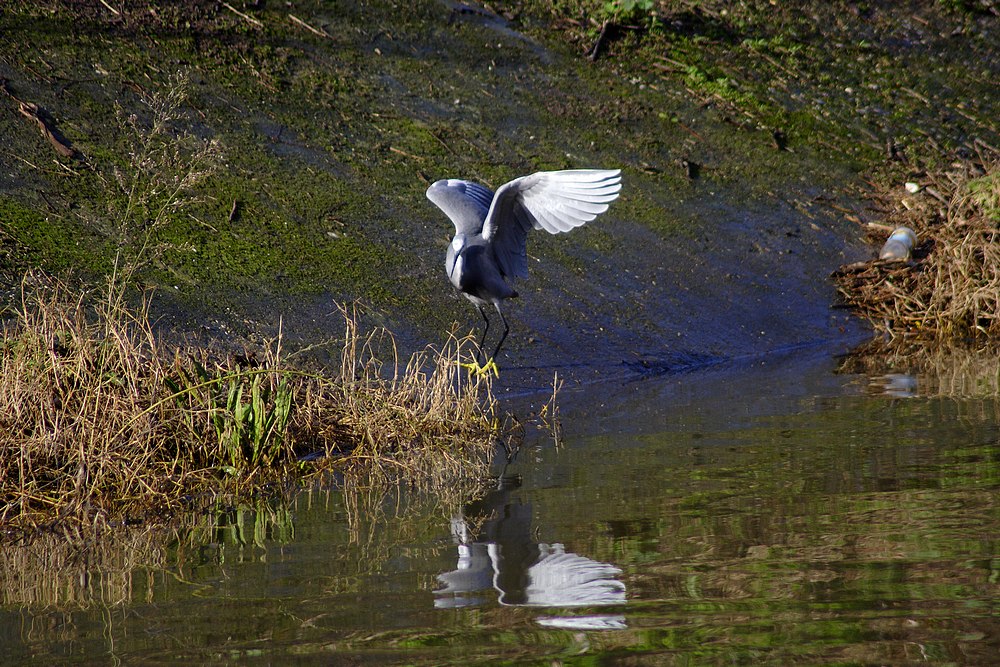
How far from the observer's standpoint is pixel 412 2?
1334 centimetres

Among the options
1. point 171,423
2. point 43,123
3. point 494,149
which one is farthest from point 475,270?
point 43,123

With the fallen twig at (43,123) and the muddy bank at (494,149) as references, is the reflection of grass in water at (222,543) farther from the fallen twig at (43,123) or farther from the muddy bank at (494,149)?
the fallen twig at (43,123)

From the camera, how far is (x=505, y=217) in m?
7.24

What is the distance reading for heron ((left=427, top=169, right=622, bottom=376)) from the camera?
6598mm

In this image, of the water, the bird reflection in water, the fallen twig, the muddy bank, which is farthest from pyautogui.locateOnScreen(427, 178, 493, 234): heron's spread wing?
the fallen twig

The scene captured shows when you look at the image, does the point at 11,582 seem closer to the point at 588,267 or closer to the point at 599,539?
the point at 599,539

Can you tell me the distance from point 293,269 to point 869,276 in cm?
493

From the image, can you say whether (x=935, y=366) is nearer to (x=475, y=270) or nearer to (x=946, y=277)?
(x=946, y=277)

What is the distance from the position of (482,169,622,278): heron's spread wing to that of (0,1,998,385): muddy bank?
1.32 m

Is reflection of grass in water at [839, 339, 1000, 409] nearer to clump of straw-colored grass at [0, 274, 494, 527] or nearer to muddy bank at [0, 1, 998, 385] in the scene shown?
muddy bank at [0, 1, 998, 385]

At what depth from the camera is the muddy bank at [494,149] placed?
9016 mm

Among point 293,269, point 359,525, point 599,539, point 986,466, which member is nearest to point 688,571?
point 599,539

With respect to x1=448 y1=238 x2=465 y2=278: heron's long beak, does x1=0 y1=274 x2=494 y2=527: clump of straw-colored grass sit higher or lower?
lower

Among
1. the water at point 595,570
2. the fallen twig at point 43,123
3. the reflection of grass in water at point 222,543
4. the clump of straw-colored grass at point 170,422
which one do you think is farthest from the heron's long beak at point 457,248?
the fallen twig at point 43,123
